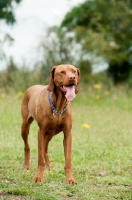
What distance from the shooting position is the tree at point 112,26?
28.0 m

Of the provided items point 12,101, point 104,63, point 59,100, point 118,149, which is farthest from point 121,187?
point 104,63

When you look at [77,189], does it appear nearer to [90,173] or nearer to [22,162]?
[90,173]

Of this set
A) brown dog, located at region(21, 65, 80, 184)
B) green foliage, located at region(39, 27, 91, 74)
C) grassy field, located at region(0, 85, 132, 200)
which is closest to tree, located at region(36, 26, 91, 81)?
green foliage, located at region(39, 27, 91, 74)

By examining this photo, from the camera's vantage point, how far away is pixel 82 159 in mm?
8492

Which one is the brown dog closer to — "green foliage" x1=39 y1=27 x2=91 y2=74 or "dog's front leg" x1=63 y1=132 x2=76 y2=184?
"dog's front leg" x1=63 y1=132 x2=76 y2=184

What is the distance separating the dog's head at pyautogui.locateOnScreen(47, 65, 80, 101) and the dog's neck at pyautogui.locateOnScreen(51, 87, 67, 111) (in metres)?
0.13

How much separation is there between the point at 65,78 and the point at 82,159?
7.93ft

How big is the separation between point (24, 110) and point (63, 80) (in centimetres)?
161

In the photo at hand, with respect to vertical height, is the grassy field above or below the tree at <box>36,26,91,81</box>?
below

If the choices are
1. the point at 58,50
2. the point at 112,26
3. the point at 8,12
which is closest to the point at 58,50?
the point at 58,50

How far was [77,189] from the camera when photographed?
6.32 metres

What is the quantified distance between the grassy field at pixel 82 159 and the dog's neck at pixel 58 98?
1.01 metres

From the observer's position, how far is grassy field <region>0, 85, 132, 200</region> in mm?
6184

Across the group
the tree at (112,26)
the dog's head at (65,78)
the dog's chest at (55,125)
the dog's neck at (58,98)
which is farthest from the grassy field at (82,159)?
the tree at (112,26)
